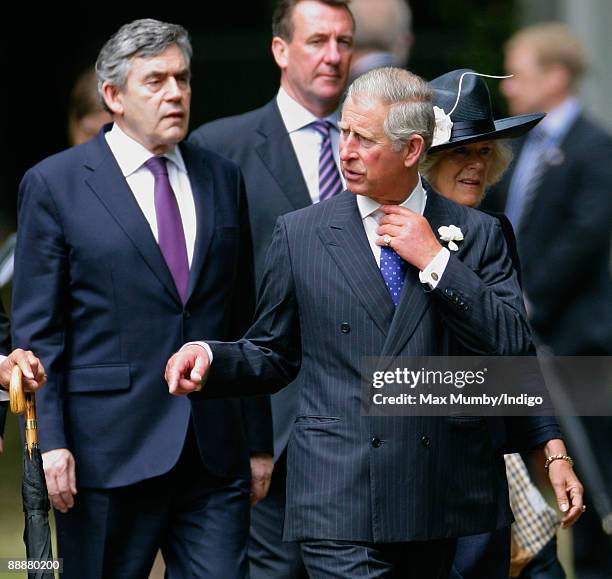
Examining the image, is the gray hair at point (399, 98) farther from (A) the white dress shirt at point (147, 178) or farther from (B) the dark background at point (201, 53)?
(B) the dark background at point (201, 53)

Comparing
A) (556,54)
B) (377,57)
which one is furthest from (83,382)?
(556,54)

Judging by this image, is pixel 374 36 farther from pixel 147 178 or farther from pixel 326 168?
pixel 147 178

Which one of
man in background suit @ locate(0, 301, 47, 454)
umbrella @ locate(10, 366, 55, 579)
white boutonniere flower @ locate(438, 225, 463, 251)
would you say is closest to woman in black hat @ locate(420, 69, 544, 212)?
white boutonniere flower @ locate(438, 225, 463, 251)

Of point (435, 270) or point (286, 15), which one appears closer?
point (435, 270)

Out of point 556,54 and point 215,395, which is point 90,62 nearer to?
point 556,54

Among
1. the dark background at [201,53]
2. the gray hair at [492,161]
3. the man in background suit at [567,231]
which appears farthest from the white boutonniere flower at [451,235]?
the dark background at [201,53]

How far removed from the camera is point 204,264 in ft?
19.3

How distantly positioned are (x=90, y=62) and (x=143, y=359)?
894cm

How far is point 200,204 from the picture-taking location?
5977 mm

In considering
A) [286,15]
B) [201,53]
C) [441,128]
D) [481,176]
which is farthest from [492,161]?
[201,53]

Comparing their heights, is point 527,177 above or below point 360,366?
above

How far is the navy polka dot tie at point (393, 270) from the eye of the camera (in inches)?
204

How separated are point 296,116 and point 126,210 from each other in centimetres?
115

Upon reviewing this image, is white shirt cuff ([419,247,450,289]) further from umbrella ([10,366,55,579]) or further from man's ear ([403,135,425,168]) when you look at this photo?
umbrella ([10,366,55,579])
